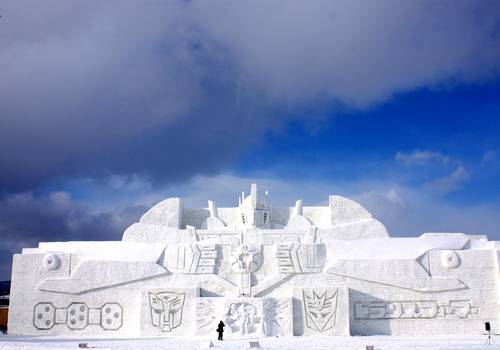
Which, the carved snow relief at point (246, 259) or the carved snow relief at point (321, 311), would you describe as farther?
the carved snow relief at point (246, 259)

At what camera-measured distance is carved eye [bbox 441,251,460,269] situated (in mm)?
20828

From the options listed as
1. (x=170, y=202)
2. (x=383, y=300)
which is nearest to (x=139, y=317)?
(x=170, y=202)

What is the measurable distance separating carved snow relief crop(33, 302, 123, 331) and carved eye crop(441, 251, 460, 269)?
41.0 ft

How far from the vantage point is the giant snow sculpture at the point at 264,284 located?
65.2ft

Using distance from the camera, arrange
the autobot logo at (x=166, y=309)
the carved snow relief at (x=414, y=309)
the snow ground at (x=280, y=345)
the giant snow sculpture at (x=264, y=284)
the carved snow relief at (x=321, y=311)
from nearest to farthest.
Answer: the snow ground at (x=280, y=345)
the carved snow relief at (x=321, y=311)
the giant snow sculpture at (x=264, y=284)
the autobot logo at (x=166, y=309)
the carved snow relief at (x=414, y=309)

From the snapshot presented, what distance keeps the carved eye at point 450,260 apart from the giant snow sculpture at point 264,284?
40 mm

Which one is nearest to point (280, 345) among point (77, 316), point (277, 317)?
point (277, 317)

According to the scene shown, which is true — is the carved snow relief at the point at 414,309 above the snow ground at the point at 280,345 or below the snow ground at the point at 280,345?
above

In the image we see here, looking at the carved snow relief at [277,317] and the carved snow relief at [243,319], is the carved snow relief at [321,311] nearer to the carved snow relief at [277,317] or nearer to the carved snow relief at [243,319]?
the carved snow relief at [277,317]

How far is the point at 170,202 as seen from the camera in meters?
23.4

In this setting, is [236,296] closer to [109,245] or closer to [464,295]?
[109,245]

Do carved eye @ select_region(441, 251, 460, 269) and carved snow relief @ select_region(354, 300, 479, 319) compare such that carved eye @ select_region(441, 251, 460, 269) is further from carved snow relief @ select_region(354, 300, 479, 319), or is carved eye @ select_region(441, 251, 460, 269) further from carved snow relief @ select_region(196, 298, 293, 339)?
carved snow relief @ select_region(196, 298, 293, 339)

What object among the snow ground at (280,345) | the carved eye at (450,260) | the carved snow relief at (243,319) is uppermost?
the carved eye at (450,260)

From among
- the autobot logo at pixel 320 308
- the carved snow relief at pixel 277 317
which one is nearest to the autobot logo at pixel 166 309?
the carved snow relief at pixel 277 317
